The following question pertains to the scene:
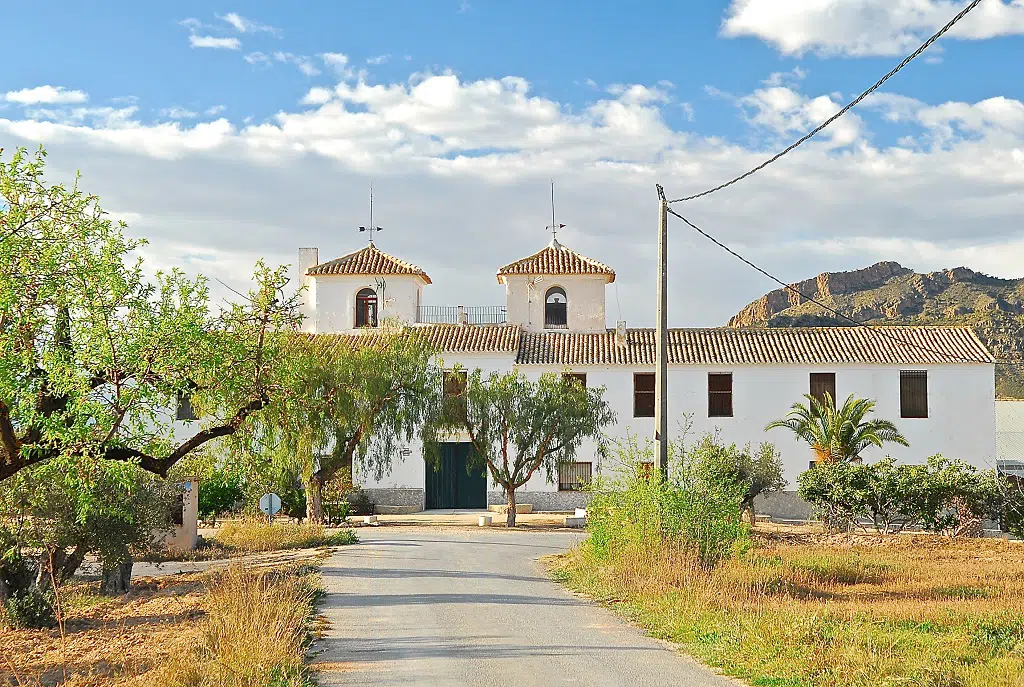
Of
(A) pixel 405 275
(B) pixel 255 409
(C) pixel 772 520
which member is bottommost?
(C) pixel 772 520

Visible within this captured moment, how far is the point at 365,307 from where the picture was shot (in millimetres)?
46312

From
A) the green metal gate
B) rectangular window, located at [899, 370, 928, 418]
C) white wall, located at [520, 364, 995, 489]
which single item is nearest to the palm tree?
white wall, located at [520, 364, 995, 489]

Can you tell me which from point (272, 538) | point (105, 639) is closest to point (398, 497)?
point (272, 538)

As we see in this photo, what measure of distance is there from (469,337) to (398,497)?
21.9 ft

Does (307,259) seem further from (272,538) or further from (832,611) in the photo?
(832,611)

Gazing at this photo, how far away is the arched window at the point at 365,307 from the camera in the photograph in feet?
151

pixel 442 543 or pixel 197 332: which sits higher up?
pixel 197 332

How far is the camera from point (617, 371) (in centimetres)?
4053

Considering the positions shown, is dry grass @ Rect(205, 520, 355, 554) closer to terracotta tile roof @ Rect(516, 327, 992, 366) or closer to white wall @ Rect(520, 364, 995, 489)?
white wall @ Rect(520, 364, 995, 489)

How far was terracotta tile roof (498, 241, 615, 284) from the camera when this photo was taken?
4675 centimetres

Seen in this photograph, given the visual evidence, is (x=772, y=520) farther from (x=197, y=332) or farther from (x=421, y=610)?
(x=197, y=332)

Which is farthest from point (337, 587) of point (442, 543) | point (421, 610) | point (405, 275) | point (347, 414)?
point (405, 275)

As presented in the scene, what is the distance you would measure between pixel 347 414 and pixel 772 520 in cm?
1564

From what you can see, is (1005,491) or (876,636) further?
(1005,491)
